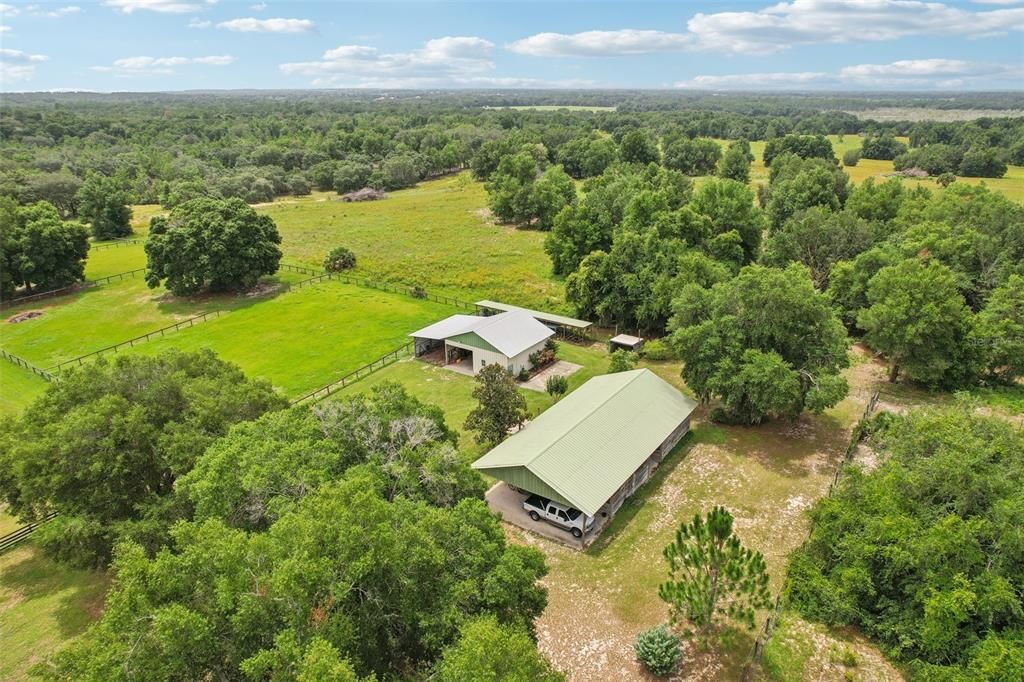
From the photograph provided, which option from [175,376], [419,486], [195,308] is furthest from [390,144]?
[419,486]

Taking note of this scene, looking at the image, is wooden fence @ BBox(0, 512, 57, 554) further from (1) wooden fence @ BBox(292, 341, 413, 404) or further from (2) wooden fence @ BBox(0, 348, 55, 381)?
(2) wooden fence @ BBox(0, 348, 55, 381)

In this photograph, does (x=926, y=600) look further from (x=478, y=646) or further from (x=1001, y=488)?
→ (x=478, y=646)

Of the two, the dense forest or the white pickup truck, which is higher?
the dense forest

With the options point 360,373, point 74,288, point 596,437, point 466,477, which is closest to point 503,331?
point 360,373

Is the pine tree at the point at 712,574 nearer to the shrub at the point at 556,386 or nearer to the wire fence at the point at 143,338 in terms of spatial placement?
the shrub at the point at 556,386

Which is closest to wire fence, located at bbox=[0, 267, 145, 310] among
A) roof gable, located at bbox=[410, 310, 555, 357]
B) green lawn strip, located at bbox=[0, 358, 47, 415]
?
green lawn strip, located at bbox=[0, 358, 47, 415]

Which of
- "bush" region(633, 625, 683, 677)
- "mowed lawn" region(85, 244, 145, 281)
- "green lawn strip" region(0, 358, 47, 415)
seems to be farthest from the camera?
"mowed lawn" region(85, 244, 145, 281)

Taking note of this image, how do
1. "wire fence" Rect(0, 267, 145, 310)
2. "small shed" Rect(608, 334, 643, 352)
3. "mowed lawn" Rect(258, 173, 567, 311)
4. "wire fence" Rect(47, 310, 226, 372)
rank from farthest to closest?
"mowed lawn" Rect(258, 173, 567, 311)
"wire fence" Rect(0, 267, 145, 310)
"wire fence" Rect(47, 310, 226, 372)
"small shed" Rect(608, 334, 643, 352)
